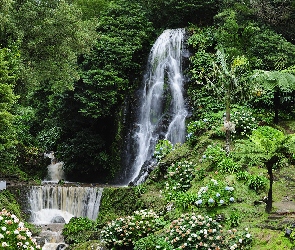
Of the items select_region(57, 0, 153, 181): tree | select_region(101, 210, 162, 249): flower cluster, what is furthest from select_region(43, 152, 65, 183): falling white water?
select_region(101, 210, 162, 249): flower cluster

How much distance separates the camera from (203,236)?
7.46m

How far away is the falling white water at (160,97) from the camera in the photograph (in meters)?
17.6

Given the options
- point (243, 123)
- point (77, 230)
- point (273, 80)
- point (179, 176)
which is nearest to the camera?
Answer: point (179, 176)

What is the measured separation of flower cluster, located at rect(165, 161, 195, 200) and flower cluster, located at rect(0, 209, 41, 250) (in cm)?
534

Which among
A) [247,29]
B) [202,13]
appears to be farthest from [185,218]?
[202,13]

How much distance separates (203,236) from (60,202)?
28.5ft

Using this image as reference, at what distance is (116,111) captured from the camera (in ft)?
62.9

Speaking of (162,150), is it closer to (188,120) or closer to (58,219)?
(188,120)

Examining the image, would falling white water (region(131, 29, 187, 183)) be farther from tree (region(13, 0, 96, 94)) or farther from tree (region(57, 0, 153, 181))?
tree (region(13, 0, 96, 94))

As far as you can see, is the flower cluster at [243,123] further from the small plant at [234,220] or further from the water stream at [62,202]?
the water stream at [62,202]

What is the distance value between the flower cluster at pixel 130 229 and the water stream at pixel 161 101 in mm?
6971

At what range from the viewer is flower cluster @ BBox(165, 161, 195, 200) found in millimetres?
10984

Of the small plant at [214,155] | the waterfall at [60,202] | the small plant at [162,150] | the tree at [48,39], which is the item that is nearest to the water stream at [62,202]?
the waterfall at [60,202]

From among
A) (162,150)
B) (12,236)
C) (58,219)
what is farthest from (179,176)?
(12,236)
